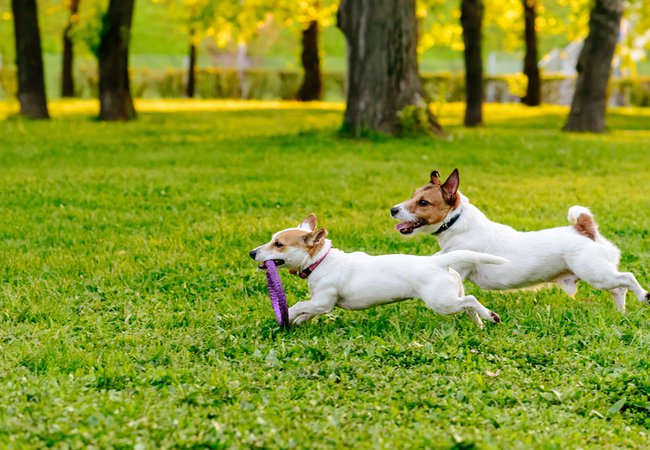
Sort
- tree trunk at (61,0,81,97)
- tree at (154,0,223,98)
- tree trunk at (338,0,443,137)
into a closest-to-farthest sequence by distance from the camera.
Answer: tree trunk at (338,0,443,137) < tree at (154,0,223,98) < tree trunk at (61,0,81,97)

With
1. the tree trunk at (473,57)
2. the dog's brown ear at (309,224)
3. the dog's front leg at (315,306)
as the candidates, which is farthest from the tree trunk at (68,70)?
the dog's front leg at (315,306)

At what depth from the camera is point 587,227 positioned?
17.9 feet

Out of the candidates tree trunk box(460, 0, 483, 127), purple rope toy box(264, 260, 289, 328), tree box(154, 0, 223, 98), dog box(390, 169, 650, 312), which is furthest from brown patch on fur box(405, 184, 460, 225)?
tree box(154, 0, 223, 98)

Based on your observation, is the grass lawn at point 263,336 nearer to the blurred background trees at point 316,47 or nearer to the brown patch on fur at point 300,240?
the brown patch on fur at point 300,240

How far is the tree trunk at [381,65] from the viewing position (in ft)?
46.7

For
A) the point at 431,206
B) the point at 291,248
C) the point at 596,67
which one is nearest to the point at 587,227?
the point at 431,206

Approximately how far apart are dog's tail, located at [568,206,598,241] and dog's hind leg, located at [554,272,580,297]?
31 cm

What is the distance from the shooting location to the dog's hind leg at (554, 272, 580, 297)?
5616 mm

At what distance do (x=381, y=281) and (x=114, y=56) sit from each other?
50.1 ft

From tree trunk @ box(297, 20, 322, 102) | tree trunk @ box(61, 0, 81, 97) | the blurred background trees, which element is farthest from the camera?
tree trunk @ box(61, 0, 81, 97)

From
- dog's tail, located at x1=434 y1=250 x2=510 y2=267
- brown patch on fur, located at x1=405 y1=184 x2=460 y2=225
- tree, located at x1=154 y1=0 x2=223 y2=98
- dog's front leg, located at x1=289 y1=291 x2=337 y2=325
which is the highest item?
tree, located at x1=154 y1=0 x2=223 y2=98

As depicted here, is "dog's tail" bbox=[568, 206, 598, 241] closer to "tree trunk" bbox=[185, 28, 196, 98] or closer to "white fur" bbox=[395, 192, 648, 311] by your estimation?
"white fur" bbox=[395, 192, 648, 311]

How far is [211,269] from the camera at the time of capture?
6.68 m

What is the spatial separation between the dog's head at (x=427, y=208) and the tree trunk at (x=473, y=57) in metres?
15.2
